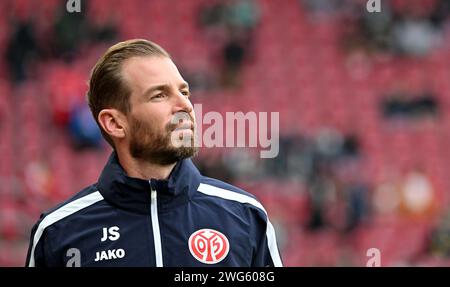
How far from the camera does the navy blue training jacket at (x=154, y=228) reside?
8.85 feet

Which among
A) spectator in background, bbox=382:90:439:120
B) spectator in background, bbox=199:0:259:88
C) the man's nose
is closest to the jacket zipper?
the man's nose

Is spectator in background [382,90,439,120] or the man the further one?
spectator in background [382,90,439,120]

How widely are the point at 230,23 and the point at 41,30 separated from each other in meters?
2.26

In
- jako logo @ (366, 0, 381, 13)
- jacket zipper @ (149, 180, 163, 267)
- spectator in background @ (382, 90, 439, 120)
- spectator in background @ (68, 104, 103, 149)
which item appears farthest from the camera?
spectator in background @ (382, 90, 439, 120)

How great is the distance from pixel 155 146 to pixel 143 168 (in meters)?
0.09

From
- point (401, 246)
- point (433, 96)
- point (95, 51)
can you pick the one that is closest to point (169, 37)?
point (95, 51)

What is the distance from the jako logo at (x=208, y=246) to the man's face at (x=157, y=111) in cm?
22

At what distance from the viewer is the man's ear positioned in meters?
2.85

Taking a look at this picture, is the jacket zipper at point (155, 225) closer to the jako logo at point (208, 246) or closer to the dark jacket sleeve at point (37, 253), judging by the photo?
the jako logo at point (208, 246)

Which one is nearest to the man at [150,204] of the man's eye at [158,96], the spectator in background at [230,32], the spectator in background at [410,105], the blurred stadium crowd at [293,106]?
the man's eye at [158,96]

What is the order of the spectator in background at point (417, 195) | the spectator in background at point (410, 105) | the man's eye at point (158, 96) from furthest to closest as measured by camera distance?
the spectator in background at point (410, 105)
the spectator in background at point (417, 195)
the man's eye at point (158, 96)

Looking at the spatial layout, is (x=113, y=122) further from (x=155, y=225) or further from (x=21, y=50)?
(x=21, y=50)

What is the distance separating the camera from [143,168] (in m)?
2.82

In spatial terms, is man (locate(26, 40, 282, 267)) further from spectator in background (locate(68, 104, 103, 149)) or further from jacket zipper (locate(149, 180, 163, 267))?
spectator in background (locate(68, 104, 103, 149))
